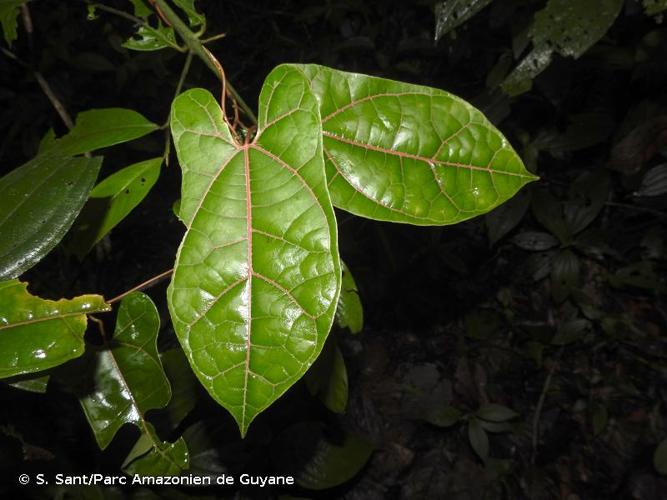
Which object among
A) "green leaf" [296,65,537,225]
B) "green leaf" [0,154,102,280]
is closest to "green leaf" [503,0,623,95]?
"green leaf" [296,65,537,225]

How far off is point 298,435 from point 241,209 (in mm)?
1432

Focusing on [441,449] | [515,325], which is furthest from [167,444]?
[515,325]

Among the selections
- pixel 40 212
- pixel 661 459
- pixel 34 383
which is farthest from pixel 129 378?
pixel 661 459

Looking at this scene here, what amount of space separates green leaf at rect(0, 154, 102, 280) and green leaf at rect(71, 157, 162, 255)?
14cm

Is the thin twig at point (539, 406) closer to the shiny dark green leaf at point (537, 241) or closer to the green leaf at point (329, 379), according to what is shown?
the shiny dark green leaf at point (537, 241)

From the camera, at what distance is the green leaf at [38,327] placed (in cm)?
61

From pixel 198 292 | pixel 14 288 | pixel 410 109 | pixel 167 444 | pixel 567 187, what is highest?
pixel 410 109

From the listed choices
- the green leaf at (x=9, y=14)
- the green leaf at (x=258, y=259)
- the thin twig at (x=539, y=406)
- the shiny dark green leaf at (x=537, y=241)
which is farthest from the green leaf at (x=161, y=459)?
the shiny dark green leaf at (x=537, y=241)

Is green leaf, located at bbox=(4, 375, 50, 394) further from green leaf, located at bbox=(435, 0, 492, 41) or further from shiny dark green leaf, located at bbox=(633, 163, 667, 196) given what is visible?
shiny dark green leaf, located at bbox=(633, 163, 667, 196)

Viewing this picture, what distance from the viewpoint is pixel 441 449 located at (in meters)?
2.08

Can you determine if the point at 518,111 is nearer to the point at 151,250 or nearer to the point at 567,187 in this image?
the point at 567,187

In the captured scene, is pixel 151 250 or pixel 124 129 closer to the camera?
pixel 124 129

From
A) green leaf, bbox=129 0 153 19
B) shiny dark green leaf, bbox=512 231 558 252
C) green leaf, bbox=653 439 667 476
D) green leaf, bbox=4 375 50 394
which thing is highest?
green leaf, bbox=129 0 153 19

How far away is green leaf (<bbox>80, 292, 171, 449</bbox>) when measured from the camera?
790 mm
